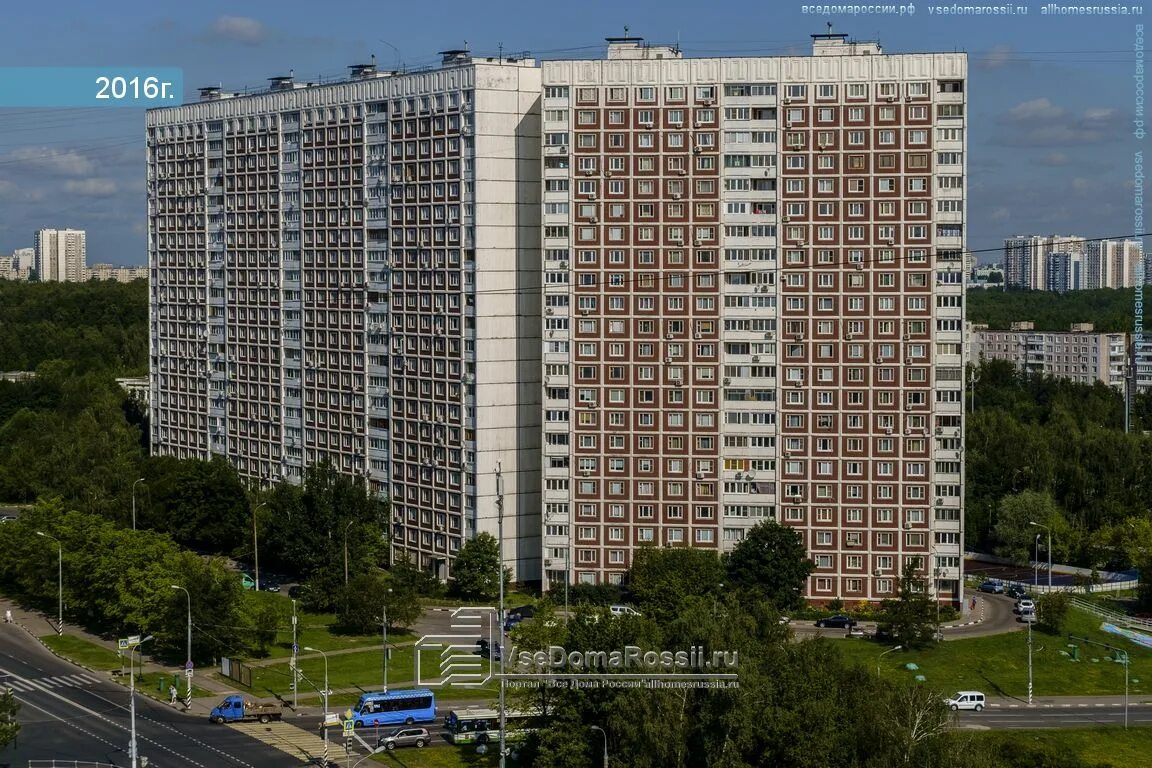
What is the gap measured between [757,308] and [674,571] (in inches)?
934

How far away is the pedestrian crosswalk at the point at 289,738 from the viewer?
8894 cm

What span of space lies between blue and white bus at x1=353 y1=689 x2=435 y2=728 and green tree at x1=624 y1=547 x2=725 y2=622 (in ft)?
56.4

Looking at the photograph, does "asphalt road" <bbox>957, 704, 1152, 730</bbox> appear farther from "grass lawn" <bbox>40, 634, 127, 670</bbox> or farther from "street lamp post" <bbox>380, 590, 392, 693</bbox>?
"grass lawn" <bbox>40, 634, 127, 670</bbox>

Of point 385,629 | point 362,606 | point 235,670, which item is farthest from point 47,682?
point 362,606

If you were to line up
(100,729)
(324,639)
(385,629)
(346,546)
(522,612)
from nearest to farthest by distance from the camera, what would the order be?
(100,729) → (385,629) → (324,639) → (522,612) → (346,546)

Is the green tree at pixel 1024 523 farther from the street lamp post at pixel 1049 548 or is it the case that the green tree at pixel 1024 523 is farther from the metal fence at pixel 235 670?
the metal fence at pixel 235 670

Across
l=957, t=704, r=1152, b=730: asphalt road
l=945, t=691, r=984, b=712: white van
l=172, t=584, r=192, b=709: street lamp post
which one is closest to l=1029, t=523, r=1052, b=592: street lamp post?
l=957, t=704, r=1152, b=730: asphalt road

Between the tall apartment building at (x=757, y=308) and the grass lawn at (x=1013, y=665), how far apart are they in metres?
10.8

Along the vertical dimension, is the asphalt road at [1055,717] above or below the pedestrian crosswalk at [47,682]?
below

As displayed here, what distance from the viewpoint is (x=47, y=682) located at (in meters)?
107

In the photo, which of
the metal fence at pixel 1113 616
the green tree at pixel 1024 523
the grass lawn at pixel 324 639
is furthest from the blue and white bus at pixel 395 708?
the green tree at pixel 1024 523

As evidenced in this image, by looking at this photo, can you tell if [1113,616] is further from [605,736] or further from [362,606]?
[605,736]

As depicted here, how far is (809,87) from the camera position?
4995 inches

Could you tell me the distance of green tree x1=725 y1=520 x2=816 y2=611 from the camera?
122812mm
